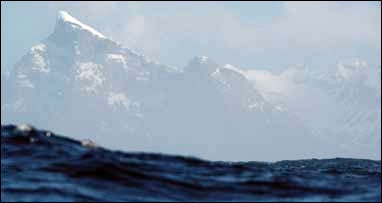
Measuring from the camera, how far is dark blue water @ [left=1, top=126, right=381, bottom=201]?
19.7 m

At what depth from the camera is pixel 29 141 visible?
84.6ft

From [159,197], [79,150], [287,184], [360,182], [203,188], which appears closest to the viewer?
[159,197]

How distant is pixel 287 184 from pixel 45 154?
21.4ft

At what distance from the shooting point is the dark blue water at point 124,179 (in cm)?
1973

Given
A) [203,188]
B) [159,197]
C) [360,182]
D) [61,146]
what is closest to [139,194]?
[159,197]

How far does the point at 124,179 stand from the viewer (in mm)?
21469

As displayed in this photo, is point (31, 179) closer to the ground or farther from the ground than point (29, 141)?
closer to the ground

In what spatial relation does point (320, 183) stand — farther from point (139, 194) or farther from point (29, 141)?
point (29, 141)

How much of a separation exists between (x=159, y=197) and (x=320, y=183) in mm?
6594

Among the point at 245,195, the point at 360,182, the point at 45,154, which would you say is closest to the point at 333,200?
the point at 245,195

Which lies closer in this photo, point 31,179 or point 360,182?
point 31,179

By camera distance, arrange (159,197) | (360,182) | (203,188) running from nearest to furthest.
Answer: (159,197) → (203,188) → (360,182)

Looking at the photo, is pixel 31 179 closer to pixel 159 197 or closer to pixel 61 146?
pixel 159 197

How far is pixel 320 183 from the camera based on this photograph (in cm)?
2483
